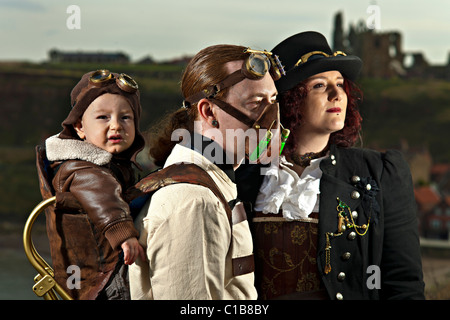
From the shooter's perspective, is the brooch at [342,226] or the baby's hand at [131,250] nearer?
the baby's hand at [131,250]

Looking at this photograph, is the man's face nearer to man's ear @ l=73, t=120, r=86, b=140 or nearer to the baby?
the baby

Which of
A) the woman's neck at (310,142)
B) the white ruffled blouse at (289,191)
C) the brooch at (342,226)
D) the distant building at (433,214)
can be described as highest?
the woman's neck at (310,142)

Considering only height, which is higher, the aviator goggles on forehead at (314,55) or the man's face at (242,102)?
the aviator goggles on forehead at (314,55)

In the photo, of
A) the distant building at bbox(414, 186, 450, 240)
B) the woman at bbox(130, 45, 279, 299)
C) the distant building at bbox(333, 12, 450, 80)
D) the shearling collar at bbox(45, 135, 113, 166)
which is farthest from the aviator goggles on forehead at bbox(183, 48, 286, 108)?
the distant building at bbox(333, 12, 450, 80)

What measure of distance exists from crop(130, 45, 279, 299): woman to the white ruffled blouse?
0.68m

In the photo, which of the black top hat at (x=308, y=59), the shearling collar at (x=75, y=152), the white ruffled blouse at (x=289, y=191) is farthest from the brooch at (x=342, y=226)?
the shearling collar at (x=75, y=152)

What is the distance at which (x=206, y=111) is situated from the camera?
3531 mm

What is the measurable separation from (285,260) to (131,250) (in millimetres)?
1192

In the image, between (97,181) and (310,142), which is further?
(310,142)

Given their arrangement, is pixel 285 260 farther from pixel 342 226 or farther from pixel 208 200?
pixel 208 200

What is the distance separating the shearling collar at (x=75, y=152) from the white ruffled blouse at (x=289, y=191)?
3.66ft

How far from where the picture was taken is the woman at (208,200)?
10.1 feet

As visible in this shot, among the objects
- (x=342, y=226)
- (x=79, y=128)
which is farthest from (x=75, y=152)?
(x=342, y=226)

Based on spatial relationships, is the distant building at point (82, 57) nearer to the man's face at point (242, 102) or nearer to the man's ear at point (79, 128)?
the man's ear at point (79, 128)
